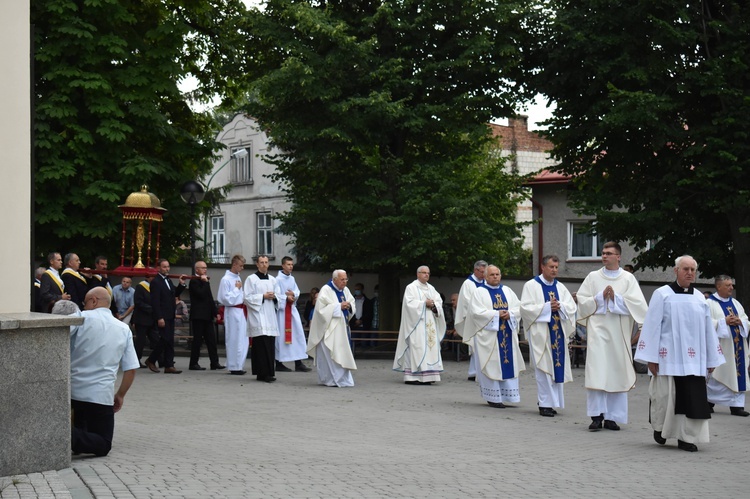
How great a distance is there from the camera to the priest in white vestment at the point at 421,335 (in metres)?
19.4

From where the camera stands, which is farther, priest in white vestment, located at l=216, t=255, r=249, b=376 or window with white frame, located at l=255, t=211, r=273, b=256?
window with white frame, located at l=255, t=211, r=273, b=256

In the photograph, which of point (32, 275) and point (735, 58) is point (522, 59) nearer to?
point (735, 58)

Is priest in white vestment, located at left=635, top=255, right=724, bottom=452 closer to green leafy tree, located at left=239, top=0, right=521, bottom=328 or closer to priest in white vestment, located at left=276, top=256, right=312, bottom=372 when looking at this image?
priest in white vestment, located at left=276, top=256, right=312, bottom=372

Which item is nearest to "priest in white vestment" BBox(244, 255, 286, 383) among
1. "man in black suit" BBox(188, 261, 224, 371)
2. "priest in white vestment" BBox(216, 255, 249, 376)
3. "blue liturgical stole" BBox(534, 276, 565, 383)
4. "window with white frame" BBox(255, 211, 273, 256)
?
"priest in white vestment" BBox(216, 255, 249, 376)

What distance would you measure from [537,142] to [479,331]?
45581 mm

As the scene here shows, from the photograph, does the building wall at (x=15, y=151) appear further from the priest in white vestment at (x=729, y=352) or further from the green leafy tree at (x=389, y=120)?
the green leafy tree at (x=389, y=120)

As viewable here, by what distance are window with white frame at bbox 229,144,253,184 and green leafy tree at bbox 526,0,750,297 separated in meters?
26.9

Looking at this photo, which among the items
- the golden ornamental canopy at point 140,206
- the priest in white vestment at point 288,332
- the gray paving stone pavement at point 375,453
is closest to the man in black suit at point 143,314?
the golden ornamental canopy at point 140,206

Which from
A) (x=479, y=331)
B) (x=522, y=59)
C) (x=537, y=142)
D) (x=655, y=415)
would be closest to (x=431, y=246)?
(x=522, y=59)

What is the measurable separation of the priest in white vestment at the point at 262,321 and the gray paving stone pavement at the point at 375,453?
2.29 meters

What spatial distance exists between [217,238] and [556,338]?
40.5 meters

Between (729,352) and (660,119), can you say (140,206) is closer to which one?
(660,119)

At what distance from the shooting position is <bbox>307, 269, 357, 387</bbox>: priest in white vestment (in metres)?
18.7

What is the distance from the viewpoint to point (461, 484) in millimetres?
9016
